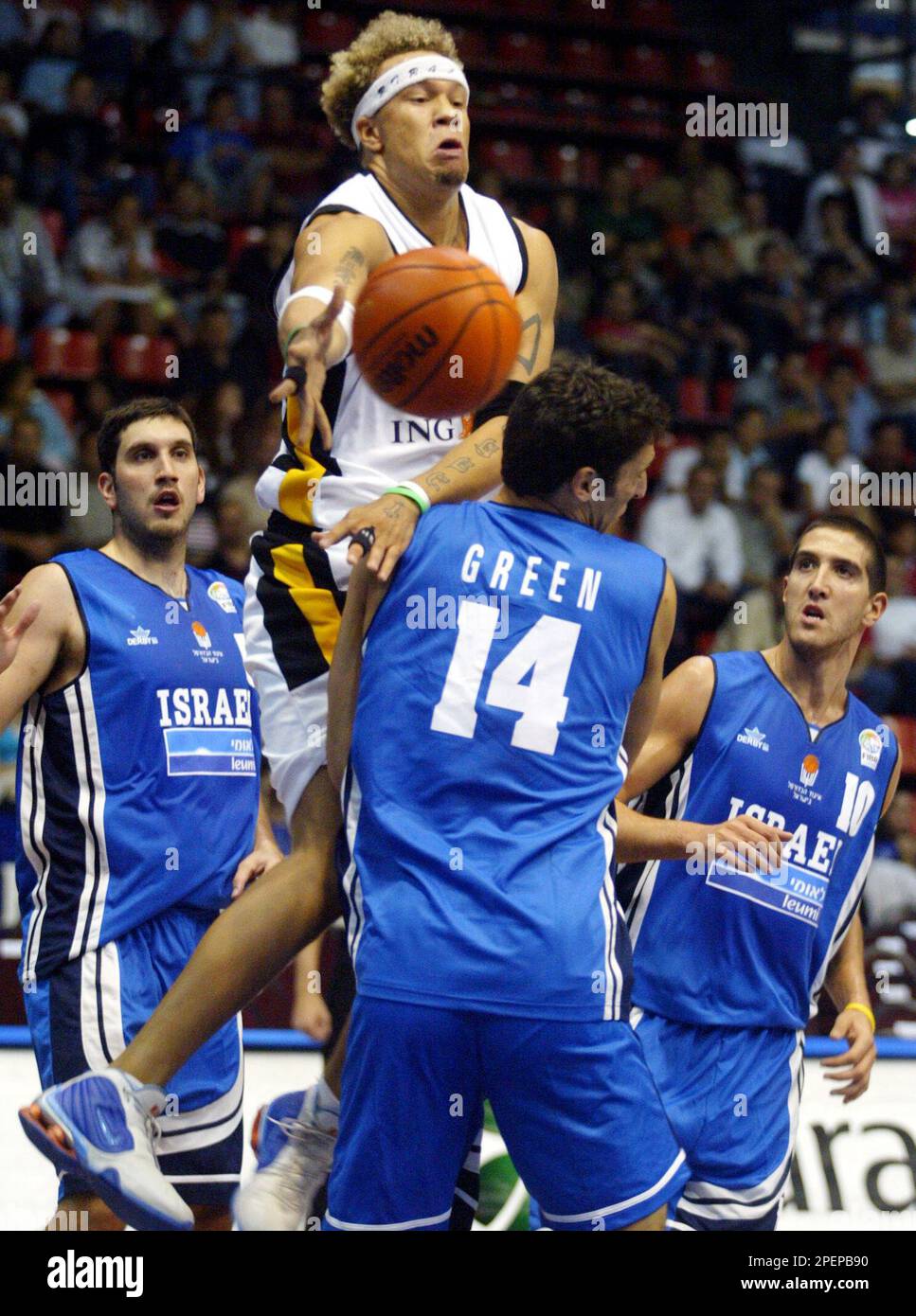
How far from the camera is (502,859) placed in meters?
3.29

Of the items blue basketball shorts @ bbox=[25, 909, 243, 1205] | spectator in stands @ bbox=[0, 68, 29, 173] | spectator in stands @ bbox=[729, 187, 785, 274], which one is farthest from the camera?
spectator in stands @ bbox=[729, 187, 785, 274]

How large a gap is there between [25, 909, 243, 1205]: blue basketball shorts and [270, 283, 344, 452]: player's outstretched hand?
1.54 metres

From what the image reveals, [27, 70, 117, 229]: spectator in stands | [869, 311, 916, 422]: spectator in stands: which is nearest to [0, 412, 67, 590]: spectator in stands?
[27, 70, 117, 229]: spectator in stands

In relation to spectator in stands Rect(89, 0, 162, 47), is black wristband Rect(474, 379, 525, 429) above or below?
below

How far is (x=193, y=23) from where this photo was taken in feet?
38.4

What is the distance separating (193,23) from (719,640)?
5587mm

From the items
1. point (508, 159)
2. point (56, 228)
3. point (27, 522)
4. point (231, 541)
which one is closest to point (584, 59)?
point (508, 159)

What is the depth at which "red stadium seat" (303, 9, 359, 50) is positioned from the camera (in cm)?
1267

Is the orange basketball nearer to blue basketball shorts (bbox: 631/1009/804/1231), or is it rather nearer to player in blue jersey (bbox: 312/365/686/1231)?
player in blue jersey (bbox: 312/365/686/1231)

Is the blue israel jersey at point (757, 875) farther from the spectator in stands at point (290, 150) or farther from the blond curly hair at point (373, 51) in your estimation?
the spectator in stands at point (290, 150)

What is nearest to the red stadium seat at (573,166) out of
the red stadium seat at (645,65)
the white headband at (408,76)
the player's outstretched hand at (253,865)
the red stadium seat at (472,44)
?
the red stadium seat at (472,44)

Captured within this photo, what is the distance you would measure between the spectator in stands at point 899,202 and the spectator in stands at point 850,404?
1.68 metres

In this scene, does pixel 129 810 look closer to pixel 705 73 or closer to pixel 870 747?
pixel 870 747

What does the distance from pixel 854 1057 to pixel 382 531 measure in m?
2.00
